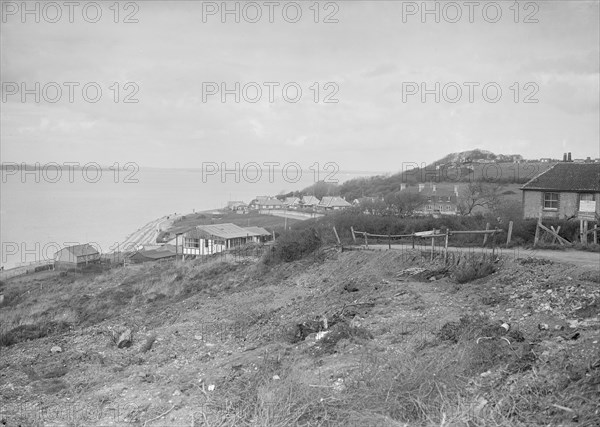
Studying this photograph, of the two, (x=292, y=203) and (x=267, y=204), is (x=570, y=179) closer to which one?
(x=267, y=204)

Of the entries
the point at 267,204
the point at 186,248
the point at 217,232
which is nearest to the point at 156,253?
the point at 186,248

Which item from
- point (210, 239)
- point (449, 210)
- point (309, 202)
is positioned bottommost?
point (210, 239)

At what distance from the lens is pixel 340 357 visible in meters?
9.12

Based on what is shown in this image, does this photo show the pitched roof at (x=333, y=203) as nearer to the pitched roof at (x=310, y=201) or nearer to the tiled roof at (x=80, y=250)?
the pitched roof at (x=310, y=201)

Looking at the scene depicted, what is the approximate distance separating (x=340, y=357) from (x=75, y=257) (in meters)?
36.3

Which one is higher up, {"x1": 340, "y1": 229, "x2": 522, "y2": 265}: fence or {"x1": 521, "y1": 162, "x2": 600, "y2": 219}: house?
{"x1": 521, "y1": 162, "x2": 600, "y2": 219}: house

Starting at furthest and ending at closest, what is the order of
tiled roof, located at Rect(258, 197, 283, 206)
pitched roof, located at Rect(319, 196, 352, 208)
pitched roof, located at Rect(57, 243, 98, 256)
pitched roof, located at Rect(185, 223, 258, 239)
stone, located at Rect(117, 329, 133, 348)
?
1. tiled roof, located at Rect(258, 197, 283, 206)
2. pitched roof, located at Rect(319, 196, 352, 208)
3. pitched roof, located at Rect(185, 223, 258, 239)
4. pitched roof, located at Rect(57, 243, 98, 256)
5. stone, located at Rect(117, 329, 133, 348)

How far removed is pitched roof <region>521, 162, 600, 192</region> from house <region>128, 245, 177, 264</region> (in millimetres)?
29363

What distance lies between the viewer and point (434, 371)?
7.33 m

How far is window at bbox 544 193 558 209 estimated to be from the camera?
26.0 meters

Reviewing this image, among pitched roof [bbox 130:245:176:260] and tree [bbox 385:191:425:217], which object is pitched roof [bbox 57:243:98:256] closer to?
pitched roof [bbox 130:245:176:260]

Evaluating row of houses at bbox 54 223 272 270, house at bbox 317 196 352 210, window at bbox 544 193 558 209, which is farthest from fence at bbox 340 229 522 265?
house at bbox 317 196 352 210

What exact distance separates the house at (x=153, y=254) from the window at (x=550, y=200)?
29552 mm

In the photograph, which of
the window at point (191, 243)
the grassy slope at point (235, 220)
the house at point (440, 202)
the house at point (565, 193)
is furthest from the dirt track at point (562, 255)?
the grassy slope at point (235, 220)
